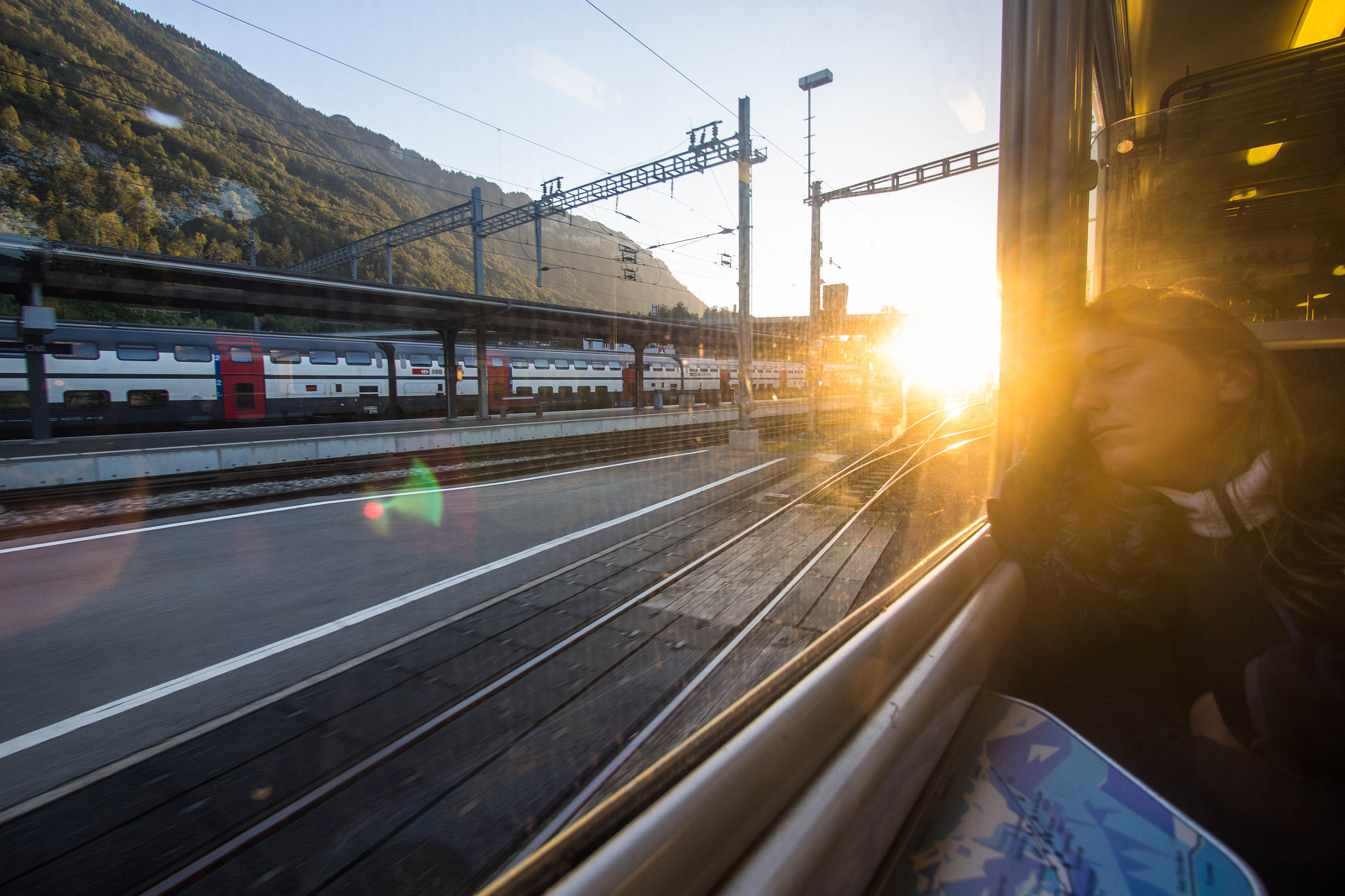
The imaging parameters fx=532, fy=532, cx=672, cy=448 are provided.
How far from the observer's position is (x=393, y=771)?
8.16 feet

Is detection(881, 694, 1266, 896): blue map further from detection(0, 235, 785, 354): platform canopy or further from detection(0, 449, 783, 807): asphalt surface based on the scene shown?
detection(0, 235, 785, 354): platform canopy

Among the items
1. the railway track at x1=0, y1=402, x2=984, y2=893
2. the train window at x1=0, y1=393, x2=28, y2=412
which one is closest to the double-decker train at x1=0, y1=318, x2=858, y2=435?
the train window at x1=0, y1=393, x2=28, y2=412

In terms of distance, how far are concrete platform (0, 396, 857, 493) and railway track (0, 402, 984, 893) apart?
1039 centimetres

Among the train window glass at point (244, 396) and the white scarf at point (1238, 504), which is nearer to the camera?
the white scarf at point (1238, 504)

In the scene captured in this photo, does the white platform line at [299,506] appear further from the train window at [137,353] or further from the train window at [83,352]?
the train window at [83,352]

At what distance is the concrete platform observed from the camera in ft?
30.9

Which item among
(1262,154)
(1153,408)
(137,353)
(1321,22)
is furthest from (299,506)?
(137,353)

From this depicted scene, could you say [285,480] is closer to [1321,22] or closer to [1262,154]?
[1262,154]

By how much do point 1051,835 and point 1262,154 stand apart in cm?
329

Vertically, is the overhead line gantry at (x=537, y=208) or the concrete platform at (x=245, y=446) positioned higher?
the overhead line gantry at (x=537, y=208)

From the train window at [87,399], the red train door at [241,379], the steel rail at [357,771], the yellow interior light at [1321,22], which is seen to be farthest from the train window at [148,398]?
the yellow interior light at [1321,22]

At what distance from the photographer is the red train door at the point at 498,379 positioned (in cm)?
2483

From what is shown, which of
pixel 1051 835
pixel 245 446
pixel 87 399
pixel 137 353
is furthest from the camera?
pixel 137 353

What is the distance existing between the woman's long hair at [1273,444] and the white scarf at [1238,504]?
0.07 ft
